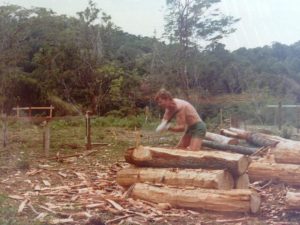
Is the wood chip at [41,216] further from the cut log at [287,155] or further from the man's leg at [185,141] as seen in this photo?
the cut log at [287,155]

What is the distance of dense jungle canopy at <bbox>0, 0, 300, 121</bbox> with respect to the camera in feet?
28.6

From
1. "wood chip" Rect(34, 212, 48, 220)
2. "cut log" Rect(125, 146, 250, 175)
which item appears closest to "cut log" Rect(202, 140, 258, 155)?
"cut log" Rect(125, 146, 250, 175)

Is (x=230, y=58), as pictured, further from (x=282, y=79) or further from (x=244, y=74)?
(x=282, y=79)

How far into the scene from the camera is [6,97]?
1165 cm

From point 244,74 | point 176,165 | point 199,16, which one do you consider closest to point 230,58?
point 244,74

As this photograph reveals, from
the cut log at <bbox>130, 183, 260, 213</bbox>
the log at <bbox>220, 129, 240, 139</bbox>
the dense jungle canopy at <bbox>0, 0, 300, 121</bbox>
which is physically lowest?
the cut log at <bbox>130, 183, 260, 213</bbox>

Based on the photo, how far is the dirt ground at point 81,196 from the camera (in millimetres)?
4609

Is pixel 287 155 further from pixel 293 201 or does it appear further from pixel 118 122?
pixel 118 122

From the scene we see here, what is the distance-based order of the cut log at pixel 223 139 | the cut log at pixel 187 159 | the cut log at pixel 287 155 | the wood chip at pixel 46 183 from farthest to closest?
the cut log at pixel 223 139 < the wood chip at pixel 46 183 < the cut log at pixel 287 155 < the cut log at pixel 187 159

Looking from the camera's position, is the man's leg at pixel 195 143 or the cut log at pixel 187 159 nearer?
the cut log at pixel 187 159

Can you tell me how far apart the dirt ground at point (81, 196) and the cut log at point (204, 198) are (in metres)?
0.07

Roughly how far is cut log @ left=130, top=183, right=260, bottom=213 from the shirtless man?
1010 mm

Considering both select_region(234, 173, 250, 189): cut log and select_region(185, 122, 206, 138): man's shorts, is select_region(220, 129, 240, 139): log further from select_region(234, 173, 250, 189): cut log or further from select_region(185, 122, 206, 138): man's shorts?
select_region(234, 173, 250, 189): cut log

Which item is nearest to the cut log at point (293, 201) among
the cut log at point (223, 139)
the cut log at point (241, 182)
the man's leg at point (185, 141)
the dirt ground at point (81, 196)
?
the dirt ground at point (81, 196)
